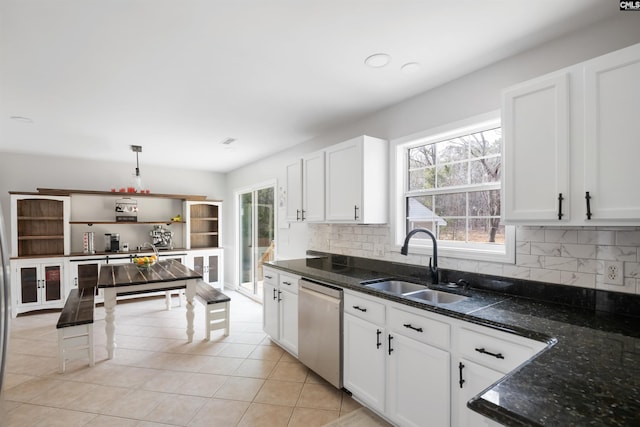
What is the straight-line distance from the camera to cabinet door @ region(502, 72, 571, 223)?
1.65 m

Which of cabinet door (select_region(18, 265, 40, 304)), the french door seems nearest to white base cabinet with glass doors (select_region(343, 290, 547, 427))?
the french door

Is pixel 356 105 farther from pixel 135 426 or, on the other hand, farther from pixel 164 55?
pixel 135 426

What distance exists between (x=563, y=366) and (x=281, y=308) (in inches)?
103

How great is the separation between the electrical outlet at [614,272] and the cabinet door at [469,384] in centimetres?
85

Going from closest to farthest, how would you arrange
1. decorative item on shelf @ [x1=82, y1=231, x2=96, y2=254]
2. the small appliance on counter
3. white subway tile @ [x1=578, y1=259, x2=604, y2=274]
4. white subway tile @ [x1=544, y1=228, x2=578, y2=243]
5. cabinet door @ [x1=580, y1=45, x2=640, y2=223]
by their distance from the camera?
cabinet door @ [x1=580, y1=45, x2=640, y2=223], white subway tile @ [x1=578, y1=259, x2=604, y2=274], white subway tile @ [x1=544, y1=228, x2=578, y2=243], decorative item on shelf @ [x1=82, y1=231, x2=96, y2=254], the small appliance on counter

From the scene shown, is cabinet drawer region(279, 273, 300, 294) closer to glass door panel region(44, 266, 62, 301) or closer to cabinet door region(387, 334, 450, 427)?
cabinet door region(387, 334, 450, 427)

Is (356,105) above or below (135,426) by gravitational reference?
above

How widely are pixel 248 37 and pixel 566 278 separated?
2.38m

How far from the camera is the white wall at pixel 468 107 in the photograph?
1.79 metres

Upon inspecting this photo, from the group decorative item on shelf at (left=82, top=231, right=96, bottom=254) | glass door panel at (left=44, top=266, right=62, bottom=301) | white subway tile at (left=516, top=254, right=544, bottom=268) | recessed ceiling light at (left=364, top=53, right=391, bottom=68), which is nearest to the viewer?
white subway tile at (left=516, top=254, right=544, bottom=268)

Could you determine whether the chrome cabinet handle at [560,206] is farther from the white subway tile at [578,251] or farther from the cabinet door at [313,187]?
the cabinet door at [313,187]

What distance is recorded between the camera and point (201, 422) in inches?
88.5

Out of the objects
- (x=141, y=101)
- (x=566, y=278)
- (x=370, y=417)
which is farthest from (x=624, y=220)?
(x=141, y=101)

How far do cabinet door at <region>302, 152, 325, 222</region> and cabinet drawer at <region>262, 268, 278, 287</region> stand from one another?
2.30 feet
